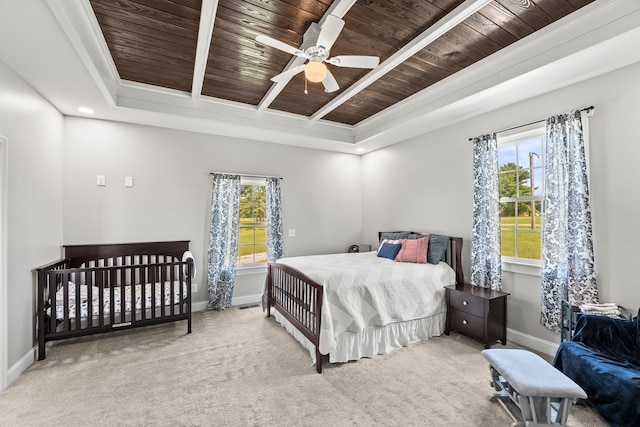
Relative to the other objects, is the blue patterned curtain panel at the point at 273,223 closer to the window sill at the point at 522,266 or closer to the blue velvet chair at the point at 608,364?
the window sill at the point at 522,266

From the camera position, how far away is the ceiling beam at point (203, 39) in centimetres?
205

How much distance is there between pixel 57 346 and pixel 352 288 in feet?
10.2

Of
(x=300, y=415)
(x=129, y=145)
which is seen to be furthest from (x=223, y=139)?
(x=300, y=415)

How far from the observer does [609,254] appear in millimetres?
2529

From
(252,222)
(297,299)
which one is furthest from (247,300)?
(297,299)

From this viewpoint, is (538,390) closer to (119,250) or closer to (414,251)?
(414,251)

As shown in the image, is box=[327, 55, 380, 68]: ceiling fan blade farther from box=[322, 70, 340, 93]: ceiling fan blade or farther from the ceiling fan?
box=[322, 70, 340, 93]: ceiling fan blade

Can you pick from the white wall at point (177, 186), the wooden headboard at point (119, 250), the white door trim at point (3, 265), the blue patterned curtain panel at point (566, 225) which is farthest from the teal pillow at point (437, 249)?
the white door trim at point (3, 265)

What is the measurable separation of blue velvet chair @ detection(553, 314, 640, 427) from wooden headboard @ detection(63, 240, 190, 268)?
4.32 m

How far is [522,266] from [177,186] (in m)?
4.44

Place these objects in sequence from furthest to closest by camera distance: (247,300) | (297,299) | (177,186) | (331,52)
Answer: (247,300) → (177,186) → (297,299) → (331,52)

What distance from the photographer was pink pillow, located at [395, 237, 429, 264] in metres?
3.66

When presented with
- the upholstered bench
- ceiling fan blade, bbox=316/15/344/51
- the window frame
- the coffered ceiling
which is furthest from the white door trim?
the window frame

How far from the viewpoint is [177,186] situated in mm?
4188
